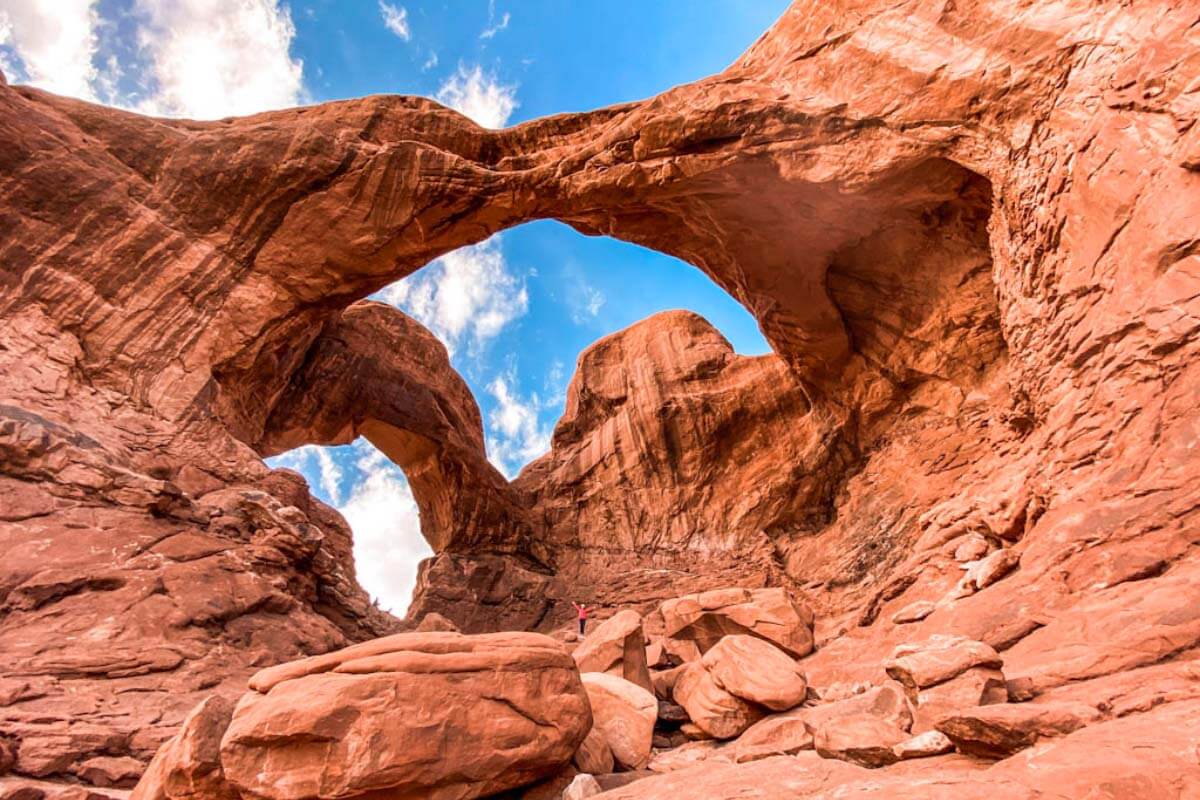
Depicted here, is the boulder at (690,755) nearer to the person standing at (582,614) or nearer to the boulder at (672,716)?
the boulder at (672,716)

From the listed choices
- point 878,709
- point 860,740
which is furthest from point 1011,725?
point 878,709

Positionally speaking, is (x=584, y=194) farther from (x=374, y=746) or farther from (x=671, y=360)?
(x=374, y=746)

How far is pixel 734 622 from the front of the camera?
11.4m

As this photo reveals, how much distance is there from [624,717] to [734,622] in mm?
5324

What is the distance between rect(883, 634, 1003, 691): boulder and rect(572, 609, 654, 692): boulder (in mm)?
3568

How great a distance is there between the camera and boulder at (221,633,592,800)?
4.36 metres

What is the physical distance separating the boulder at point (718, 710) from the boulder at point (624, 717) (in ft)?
2.28

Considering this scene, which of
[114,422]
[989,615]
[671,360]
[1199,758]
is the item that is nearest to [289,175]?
[114,422]

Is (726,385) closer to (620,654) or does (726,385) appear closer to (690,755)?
(620,654)

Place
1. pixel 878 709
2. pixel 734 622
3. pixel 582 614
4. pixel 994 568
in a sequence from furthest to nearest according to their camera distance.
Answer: pixel 582 614 → pixel 734 622 → pixel 994 568 → pixel 878 709

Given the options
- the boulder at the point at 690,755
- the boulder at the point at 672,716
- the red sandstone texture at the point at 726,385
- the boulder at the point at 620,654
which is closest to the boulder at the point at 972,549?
the red sandstone texture at the point at 726,385

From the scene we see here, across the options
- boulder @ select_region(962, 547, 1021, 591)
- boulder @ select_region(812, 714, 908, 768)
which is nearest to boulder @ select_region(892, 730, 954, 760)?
boulder @ select_region(812, 714, 908, 768)

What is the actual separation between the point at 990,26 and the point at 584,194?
876cm

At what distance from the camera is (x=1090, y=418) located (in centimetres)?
820
